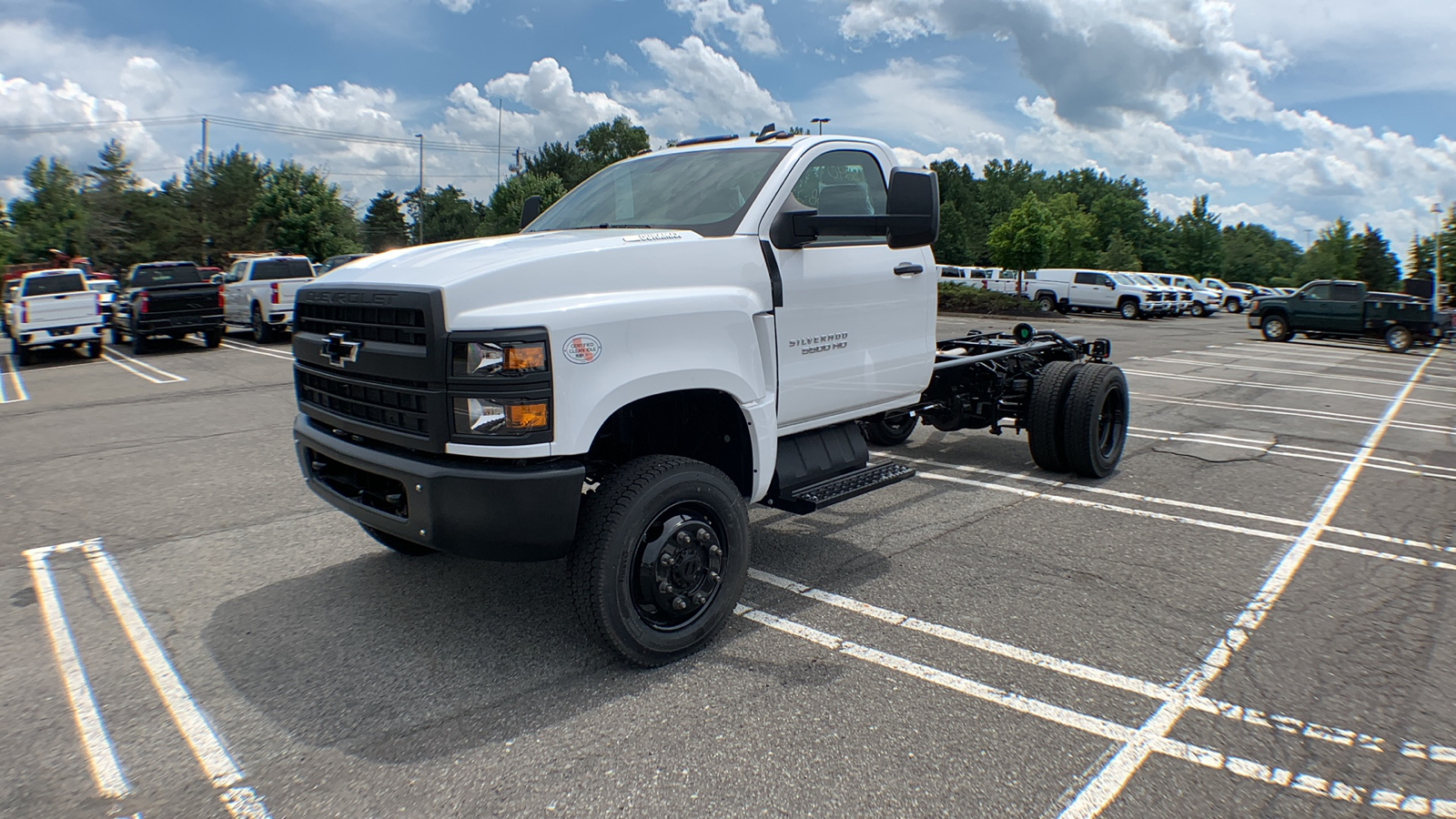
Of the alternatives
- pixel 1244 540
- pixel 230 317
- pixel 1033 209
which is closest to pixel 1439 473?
pixel 1244 540

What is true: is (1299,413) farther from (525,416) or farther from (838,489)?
(525,416)

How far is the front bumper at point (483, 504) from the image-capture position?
313cm

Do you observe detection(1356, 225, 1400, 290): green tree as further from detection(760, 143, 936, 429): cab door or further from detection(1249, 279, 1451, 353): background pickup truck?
detection(760, 143, 936, 429): cab door

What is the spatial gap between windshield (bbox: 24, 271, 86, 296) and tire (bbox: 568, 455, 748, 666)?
2029 cm

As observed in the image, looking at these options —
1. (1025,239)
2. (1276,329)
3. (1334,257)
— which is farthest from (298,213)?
(1334,257)

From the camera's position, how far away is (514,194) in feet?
265

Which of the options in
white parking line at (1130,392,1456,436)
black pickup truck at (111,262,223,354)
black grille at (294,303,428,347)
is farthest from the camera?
black pickup truck at (111,262,223,354)

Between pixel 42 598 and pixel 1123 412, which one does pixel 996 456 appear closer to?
pixel 1123 412

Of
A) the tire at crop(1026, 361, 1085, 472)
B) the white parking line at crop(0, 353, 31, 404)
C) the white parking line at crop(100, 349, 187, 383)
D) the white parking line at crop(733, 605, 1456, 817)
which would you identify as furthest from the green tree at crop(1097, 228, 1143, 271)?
the white parking line at crop(733, 605, 1456, 817)

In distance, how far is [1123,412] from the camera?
23.4 ft

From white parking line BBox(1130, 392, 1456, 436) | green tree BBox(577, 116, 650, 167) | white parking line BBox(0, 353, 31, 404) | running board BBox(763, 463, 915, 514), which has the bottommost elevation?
white parking line BBox(0, 353, 31, 404)

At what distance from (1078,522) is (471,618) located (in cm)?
383

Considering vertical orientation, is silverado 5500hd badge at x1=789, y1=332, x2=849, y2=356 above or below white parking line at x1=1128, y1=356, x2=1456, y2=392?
above

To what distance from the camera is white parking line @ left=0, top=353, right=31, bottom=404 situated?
12823 mm
